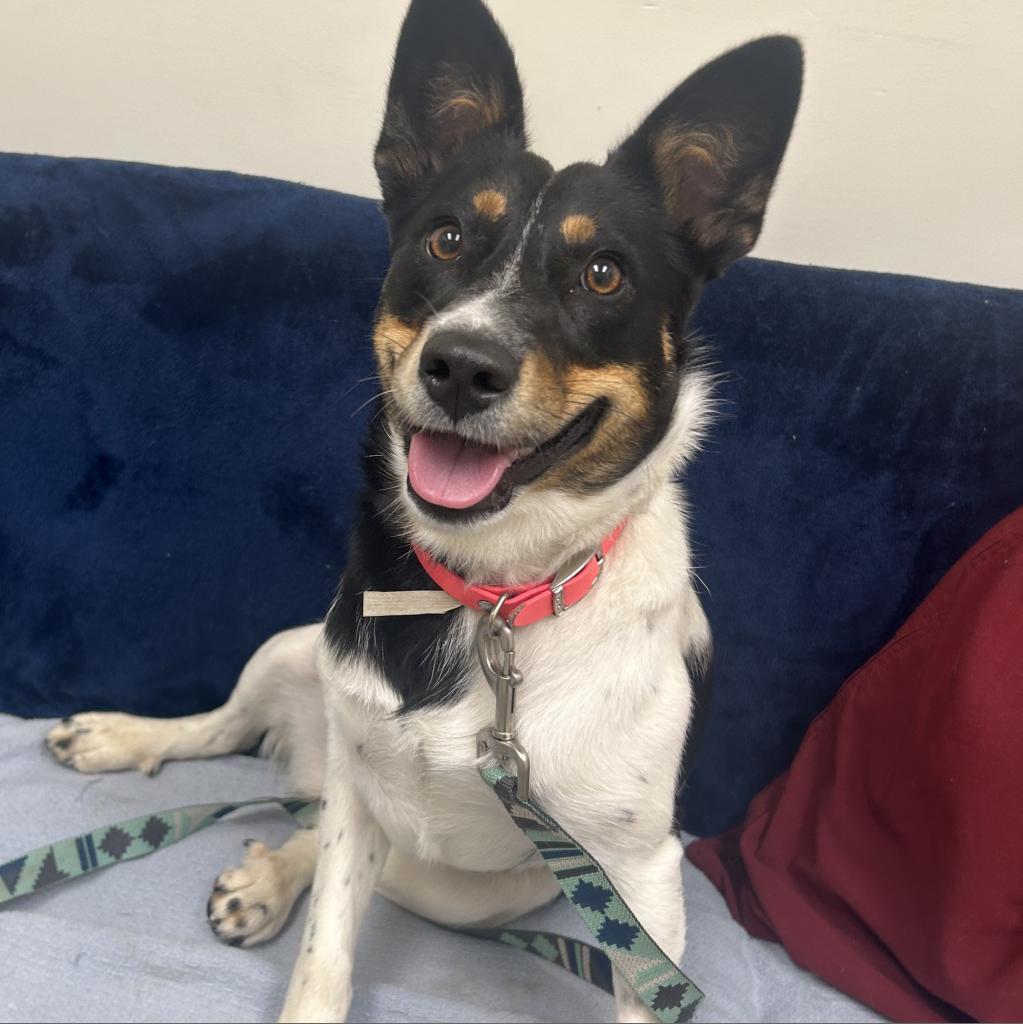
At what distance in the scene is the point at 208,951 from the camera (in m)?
1.52

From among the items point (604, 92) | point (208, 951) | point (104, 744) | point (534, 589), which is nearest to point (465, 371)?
point (534, 589)

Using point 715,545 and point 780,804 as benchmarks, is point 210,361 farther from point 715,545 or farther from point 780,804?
point 780,804

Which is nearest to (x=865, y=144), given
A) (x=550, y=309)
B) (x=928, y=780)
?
(x=550, y=309)

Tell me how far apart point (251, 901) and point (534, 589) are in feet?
2.71

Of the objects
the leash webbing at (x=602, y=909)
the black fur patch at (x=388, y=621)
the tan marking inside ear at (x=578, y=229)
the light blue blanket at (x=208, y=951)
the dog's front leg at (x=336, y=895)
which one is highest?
the tan marking inside ear at (x=578, y=229)

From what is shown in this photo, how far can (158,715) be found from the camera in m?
2.14

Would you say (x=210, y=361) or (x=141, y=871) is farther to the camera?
(x=210, y=361)

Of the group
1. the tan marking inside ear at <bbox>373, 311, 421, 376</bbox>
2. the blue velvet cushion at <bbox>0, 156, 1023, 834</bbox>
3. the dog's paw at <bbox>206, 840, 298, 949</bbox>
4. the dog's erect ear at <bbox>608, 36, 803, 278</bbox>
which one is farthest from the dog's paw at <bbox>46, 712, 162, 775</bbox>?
the dog's erect ear at <bbox>608, 36, 803, 278</bbox>

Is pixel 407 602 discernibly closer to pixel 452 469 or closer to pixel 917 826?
pixel 452 469

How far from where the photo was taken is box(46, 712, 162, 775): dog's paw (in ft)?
6.36

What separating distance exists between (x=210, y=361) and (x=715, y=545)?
1.20 meters

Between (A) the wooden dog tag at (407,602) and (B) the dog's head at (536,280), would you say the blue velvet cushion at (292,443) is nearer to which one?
(B) the dog's head at (536,280)

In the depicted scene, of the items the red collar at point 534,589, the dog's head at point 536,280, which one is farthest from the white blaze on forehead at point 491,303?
the red collar at point 534,589

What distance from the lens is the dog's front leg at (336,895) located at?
1368 millimetres
